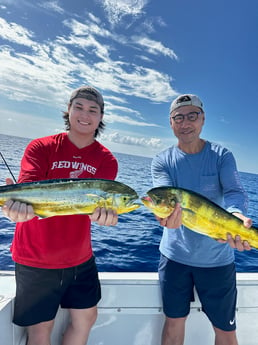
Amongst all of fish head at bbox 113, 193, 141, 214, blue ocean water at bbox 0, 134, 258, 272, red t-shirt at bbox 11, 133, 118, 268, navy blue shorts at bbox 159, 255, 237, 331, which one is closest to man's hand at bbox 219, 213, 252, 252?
navy blue shorts at bbox 159, 255, 237, 331

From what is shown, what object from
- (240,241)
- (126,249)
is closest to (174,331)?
(240,241)

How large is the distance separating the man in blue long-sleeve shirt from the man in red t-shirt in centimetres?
61

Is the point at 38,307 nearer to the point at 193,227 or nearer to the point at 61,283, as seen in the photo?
the point at 61,283

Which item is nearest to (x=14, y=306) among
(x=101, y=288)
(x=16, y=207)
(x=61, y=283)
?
(x=61, y=283)

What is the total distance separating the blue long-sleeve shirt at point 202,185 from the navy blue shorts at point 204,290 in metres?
0.07

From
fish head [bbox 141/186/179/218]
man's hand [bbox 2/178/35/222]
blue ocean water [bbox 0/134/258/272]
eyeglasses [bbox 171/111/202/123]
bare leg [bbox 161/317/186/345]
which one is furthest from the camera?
blue ocean water [bbox 0/134/258/272]

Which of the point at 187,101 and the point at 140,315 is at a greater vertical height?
the point at 187,101

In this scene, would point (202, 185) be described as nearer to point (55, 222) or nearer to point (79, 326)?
point (55, 222)

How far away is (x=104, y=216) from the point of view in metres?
1.64

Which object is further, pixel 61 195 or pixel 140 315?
pixel 140 315

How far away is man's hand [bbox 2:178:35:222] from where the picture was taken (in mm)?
1545

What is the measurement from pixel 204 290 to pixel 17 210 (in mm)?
1596

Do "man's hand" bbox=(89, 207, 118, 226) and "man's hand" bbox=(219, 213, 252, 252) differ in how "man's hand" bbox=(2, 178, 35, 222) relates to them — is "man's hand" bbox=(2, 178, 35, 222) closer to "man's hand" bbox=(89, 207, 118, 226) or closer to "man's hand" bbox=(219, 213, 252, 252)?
"man's hand" bbox=(89, 207, 118, 226)

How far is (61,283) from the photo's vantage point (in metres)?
1.87
